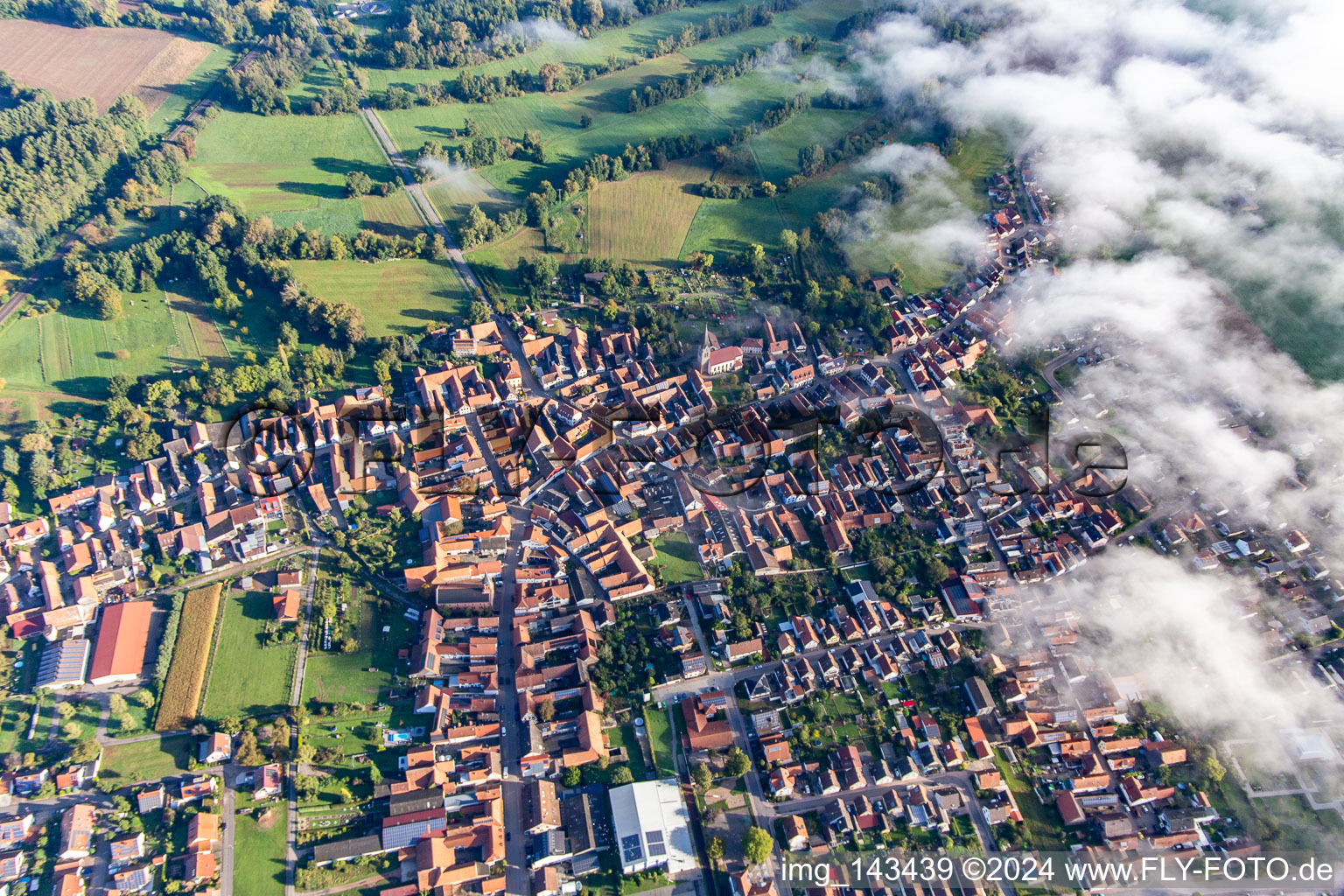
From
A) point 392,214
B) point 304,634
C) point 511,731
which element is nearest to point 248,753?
point 304,634

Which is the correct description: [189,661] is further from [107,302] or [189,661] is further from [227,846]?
[107,302]

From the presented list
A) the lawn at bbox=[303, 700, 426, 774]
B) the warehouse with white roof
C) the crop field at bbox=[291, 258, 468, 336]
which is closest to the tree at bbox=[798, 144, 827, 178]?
the crop field at bbox=[291, 258, 468, 336]

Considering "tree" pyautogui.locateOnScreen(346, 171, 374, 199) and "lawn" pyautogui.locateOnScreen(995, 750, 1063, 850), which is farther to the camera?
"tree" pyautogui.locateOnScreen(346, 171, 374, 199)

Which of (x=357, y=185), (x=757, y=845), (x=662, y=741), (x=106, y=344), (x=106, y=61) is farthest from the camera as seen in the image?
(x=106, y=61)

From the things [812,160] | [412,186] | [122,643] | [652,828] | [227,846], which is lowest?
[652,828]

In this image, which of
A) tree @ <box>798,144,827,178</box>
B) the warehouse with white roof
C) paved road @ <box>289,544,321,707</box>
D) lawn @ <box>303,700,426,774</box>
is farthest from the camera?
tree @ <box>798,144,827,178</box>

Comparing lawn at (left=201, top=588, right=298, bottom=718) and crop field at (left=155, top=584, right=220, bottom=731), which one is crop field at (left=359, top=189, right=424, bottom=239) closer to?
crop field at (left=155, top=584, right=220, bottom=731)

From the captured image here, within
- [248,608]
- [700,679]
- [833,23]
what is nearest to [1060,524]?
[700,679]

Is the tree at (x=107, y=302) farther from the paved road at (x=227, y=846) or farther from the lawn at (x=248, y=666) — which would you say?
the paved road at (x=227, y=846)
